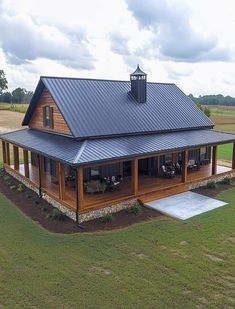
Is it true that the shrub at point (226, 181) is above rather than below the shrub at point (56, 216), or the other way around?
above

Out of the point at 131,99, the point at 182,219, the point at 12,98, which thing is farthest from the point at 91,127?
the point at 12,98

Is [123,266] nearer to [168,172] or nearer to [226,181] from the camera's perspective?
[168,172]

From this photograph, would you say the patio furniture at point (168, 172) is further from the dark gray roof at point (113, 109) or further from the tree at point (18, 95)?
the tree at point (18, 95)

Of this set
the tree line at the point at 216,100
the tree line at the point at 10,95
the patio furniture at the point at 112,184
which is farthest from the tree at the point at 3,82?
the patio furniture at the point at 112,184

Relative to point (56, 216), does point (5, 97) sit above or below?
above

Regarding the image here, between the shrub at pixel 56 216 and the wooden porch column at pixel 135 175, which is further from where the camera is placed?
the wooden porch column at pixel 135 175

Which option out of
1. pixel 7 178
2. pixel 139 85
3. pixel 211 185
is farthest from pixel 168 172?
pixel 7 178

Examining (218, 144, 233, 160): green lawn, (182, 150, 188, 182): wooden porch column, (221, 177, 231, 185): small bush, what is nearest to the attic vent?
(182, 150, 188, 182): wooden porch column

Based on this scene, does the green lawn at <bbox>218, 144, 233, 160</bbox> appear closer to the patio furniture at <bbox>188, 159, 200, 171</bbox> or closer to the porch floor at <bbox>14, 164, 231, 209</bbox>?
the porch floor at <bbox>14, 164, 231, 209</bbox>
